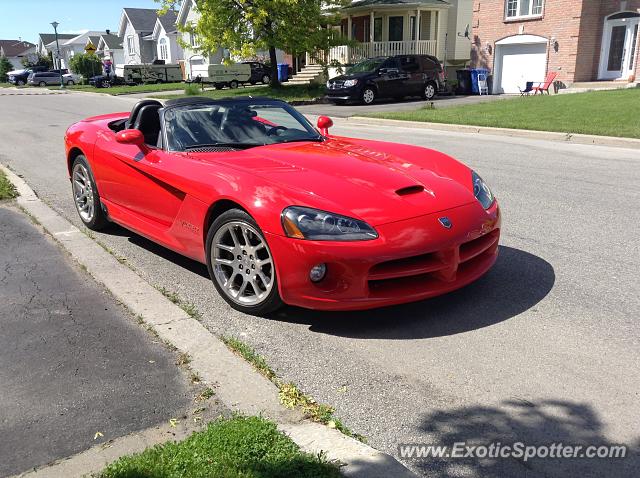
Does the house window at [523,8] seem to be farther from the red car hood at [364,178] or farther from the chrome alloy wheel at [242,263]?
the chrome alloy wheel at [242,263]

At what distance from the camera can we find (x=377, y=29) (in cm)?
3419

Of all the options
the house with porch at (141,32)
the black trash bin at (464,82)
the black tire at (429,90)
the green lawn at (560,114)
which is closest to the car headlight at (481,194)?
the green lawn at (560,114)

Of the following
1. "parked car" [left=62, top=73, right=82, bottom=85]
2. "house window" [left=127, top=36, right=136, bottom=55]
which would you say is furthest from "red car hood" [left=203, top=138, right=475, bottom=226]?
"house window" [left=127, top=36, right=136, bottom=55]

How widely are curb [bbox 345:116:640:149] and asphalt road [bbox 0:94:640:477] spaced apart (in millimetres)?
5391

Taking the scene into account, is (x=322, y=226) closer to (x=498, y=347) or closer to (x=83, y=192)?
(x=498, y=347)

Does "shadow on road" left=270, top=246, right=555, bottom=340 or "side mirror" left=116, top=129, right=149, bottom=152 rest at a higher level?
"side mirror" left=116, top=129, right=149, bottom=152

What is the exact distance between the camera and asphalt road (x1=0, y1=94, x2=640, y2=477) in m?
2.66

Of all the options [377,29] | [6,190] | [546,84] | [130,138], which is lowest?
[6,190]

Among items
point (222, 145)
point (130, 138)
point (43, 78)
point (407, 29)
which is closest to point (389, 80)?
point (407, 29)

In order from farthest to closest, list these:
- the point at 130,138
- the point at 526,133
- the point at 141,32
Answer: the point at 141,32
the point at 526,133
the point at 130,138

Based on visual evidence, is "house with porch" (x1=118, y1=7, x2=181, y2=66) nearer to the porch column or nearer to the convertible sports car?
the porch column

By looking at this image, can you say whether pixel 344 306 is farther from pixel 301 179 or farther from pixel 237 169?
pixel 237 169

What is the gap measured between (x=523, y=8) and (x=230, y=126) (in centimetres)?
2459

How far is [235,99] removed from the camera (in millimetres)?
5270
